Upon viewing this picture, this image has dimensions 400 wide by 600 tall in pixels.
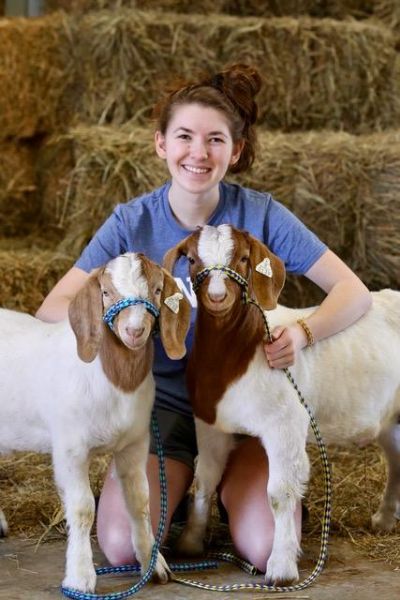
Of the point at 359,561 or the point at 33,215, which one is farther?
the point at 33,215

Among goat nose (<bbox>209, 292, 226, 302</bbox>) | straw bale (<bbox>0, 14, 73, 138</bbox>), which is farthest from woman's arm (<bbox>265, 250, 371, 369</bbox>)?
straw bale (<bbox>0, 14, 73, 138</bbox>)

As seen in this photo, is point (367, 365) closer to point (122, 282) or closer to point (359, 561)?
point (359, 561)

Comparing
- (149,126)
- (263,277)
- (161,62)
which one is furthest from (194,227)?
(161,62)

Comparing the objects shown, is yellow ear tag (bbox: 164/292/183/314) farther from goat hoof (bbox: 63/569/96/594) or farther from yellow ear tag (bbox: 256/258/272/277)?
goat hoof (bbox: 63/569/96/594)

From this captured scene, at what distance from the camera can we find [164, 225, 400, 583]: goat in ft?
8.36

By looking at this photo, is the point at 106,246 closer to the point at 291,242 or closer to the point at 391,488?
the point at 291,242

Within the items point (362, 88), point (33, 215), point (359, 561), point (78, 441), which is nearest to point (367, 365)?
point (359, 561)

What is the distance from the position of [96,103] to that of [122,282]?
2512 mm

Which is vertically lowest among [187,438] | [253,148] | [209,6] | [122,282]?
[187,438]

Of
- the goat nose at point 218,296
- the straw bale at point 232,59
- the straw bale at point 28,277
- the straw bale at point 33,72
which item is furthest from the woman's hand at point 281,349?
the straw bale at point 33,72

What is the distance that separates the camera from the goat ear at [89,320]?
239 centimetres

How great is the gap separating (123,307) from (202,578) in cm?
85

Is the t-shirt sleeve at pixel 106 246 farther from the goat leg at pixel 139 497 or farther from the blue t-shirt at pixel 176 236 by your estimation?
the goat leg at pixel 139 497

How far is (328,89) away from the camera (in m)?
4.75
